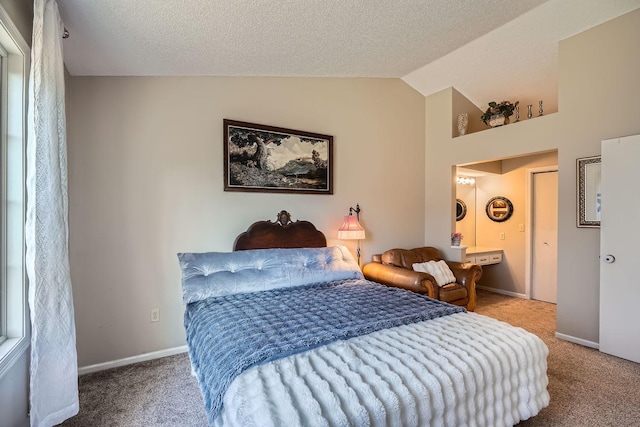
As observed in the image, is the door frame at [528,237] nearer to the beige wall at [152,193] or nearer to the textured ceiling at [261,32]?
the textured ceiling at [261,32]

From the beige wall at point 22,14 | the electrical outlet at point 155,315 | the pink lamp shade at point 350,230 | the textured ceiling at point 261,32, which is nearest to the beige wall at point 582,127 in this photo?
the textured ceiling at point 261,32

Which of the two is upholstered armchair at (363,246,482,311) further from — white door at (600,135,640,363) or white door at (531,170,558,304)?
white door at (531,170,558,304)

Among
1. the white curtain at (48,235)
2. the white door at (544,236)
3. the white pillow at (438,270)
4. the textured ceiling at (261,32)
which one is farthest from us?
the white door at (544,236)

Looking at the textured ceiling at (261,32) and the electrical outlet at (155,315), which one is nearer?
the textured ceiling at (261,32)

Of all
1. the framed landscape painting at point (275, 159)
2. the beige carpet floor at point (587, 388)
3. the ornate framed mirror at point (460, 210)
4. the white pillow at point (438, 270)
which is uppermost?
the framed landscape painting at point (275, 159)

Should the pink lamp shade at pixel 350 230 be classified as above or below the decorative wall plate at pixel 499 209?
below

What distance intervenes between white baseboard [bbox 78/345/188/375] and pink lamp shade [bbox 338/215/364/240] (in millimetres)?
1895

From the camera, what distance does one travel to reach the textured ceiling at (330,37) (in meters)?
1.87

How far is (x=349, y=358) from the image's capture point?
4.41 ft

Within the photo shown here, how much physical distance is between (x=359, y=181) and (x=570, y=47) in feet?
8.07

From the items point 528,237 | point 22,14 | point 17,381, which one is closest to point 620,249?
point 528,237

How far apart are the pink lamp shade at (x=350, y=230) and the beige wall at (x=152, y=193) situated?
0.19m

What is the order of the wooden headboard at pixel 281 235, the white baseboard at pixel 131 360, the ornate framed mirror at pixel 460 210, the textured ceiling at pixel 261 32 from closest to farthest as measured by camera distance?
1. the textured ceiling at pixel 261 32
2. the white baseboard at pixel 131 360
3. the wooden headboard at pixel 281 235
4. the ornate framed mirror at pixel 460 210

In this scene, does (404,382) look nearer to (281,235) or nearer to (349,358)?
(349,358)
